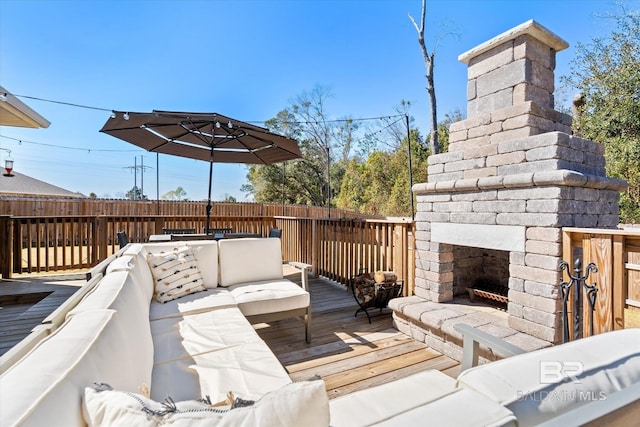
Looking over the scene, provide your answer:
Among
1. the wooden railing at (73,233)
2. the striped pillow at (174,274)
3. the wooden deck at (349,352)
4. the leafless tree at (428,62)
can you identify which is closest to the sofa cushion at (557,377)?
the wooden deck at (349,352)

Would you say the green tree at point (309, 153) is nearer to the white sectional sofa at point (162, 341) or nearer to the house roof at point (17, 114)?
the house roof at point (17, 114)

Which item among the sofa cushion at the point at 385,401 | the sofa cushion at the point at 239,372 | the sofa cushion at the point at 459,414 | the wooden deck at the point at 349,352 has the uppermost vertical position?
the sofa cushion at the point at 459,414

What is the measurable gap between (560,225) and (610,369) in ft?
6.05

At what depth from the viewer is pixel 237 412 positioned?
0.62 meters

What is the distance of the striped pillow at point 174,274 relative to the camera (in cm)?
270

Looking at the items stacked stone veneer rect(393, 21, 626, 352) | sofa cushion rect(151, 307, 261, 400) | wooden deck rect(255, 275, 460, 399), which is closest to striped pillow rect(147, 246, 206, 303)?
sofa cushion rect(151, 307, 261, 400)

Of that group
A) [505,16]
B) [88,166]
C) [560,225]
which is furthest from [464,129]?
[88,166]

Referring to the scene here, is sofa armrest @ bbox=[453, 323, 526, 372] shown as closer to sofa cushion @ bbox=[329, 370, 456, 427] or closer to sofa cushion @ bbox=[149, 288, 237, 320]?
sofa cushion @ bbox=[329, 370, 456, 427]

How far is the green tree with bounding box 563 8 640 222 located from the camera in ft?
22.9

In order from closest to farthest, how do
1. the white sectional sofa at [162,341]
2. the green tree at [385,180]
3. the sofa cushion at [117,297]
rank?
the white sectional sofa at [162,341]
the sofa cushion at [117,297]
the green tree at [385,180]

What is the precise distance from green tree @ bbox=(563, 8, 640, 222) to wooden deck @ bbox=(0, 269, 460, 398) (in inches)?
286

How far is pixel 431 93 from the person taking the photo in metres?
10.9

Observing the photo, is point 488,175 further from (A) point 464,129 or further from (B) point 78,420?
(B) point 78,420

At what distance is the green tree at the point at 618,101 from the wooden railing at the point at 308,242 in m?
→ 6.73
